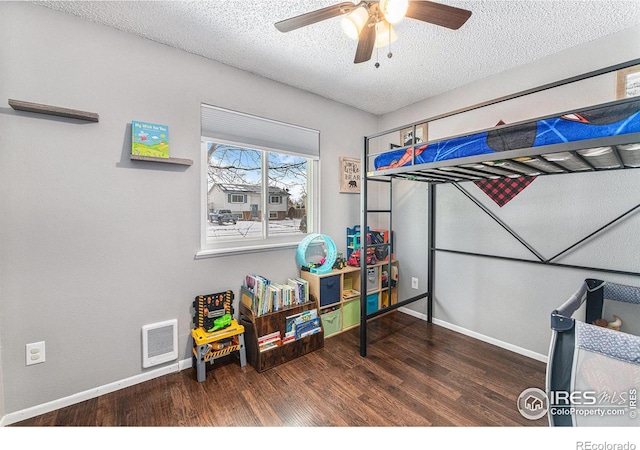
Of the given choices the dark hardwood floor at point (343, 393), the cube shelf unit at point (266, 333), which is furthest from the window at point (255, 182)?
the dark hardwood floor at point (343, 393)

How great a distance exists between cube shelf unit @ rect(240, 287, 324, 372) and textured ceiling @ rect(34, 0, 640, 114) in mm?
1947

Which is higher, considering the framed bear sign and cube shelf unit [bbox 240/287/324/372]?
the framed bear sign

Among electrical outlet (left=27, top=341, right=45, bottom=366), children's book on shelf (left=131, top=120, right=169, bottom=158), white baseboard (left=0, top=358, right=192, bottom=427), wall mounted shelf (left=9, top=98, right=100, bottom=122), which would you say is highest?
wall mounted shelf (left=9, top=98, right=100, bottom=122)

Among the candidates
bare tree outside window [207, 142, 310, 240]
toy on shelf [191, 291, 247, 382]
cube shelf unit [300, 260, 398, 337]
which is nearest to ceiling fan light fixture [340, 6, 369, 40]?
bare tree outside window [207, 142, 310, 240]

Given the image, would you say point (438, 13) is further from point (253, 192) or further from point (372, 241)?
point (372, 241)

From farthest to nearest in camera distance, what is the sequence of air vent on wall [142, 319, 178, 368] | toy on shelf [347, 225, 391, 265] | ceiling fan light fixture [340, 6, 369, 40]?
1. toy on shelf [347, 225, 391, 265]
2. air vent on wall [142, 319, 178, 368]
3. ceiling fan light fixture [340, 6, 369, 40]

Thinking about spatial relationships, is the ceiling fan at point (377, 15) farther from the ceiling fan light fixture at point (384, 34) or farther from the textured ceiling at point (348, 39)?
the textured ceiling at point (348, 39)

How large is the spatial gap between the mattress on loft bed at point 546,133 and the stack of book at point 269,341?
1724 mm

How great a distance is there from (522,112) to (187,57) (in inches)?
110

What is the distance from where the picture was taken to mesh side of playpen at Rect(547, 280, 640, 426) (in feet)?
3.27

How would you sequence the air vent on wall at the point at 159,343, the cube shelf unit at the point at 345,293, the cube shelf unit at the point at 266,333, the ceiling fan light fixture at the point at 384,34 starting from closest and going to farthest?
the ceiling fan light fixture at the point at 384,34 < the air vent on wall at the point at 159,343 < the cube shelf unit at the point at 266,333 < the cube shelf unit at the point at 345,293

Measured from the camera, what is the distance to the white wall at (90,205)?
5.00ft

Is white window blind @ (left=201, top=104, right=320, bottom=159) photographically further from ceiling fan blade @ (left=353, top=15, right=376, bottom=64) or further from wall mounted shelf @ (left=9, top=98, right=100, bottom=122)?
ceiling fan blade @ (left=353, top=15, right=376, bottom=64)

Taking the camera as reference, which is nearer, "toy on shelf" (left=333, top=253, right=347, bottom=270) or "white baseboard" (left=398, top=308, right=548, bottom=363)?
"white baseboard" (left=398, top=308, right=548, bottom=363)
